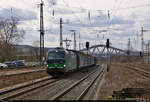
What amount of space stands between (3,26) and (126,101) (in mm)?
60664

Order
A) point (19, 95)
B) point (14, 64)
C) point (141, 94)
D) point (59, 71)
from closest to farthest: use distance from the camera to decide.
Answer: point (141, 94)
point (19, 95)
point (59, 71)
point (14, 64)

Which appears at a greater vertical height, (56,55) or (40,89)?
(56,55)

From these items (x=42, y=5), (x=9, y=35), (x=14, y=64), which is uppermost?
(x=42, y=5)

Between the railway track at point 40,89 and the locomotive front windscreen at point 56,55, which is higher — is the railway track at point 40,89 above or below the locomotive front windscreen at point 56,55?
below

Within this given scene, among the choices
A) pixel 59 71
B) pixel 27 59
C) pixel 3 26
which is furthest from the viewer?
pixel 27 59

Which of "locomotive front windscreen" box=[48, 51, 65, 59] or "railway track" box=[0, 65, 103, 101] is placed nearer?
"railway track" box=[0, 65, 103, 101]

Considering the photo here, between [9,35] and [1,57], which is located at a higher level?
[9,35]

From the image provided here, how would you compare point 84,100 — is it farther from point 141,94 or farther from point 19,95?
point 19,95

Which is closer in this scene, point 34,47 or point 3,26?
point 3,26

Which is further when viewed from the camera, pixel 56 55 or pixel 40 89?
pixel 56 55

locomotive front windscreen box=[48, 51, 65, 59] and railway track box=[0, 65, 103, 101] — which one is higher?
locomotive front windscreen box=[48, 51, 65, 59]

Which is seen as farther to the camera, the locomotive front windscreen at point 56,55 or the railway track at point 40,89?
the locomotive front windscreen at point 56,55

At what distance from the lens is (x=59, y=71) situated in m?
26.6

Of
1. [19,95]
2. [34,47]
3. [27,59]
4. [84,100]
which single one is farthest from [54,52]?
[34,47]
